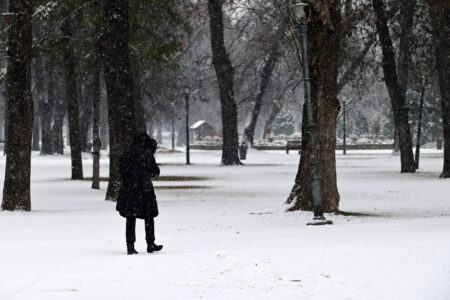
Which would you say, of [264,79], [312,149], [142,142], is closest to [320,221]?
[312,149]

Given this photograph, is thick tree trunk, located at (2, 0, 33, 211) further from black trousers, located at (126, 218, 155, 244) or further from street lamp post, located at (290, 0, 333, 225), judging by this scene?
black trousers, located at (126, 218, 155, 244)

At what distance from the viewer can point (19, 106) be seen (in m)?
17.5

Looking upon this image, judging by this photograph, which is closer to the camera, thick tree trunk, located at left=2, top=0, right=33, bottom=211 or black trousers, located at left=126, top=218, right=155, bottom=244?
black trousers, located at left=126, top=218, right=155, bottom=244

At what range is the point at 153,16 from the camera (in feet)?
78.4

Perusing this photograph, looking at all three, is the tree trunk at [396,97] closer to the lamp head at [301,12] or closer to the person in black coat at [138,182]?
the lamp head at [301,12]

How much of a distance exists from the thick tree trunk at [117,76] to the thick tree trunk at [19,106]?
2835 mm

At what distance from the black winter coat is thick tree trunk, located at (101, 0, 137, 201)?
30.1ft

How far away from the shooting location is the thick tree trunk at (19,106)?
1733 cm

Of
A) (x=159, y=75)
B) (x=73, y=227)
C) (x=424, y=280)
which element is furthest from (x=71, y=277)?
(x=159, y=75)

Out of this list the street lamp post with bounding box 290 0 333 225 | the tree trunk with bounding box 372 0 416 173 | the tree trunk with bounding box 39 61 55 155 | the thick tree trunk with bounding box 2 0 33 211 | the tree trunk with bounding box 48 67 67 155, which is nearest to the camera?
the street lamp post with bounding box 290 0 333 225

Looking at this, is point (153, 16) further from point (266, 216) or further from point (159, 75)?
point (159, 75)

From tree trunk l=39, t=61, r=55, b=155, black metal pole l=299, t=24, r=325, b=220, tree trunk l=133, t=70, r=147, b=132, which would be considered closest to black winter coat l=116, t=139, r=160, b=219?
black metal pole l=299, t=24, r=325, b=220

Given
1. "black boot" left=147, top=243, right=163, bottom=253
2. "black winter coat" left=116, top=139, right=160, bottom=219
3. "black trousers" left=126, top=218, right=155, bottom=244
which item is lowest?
"black boot" left=147, top=243, right=163, bottom=253

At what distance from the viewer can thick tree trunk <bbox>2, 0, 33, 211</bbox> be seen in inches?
682
